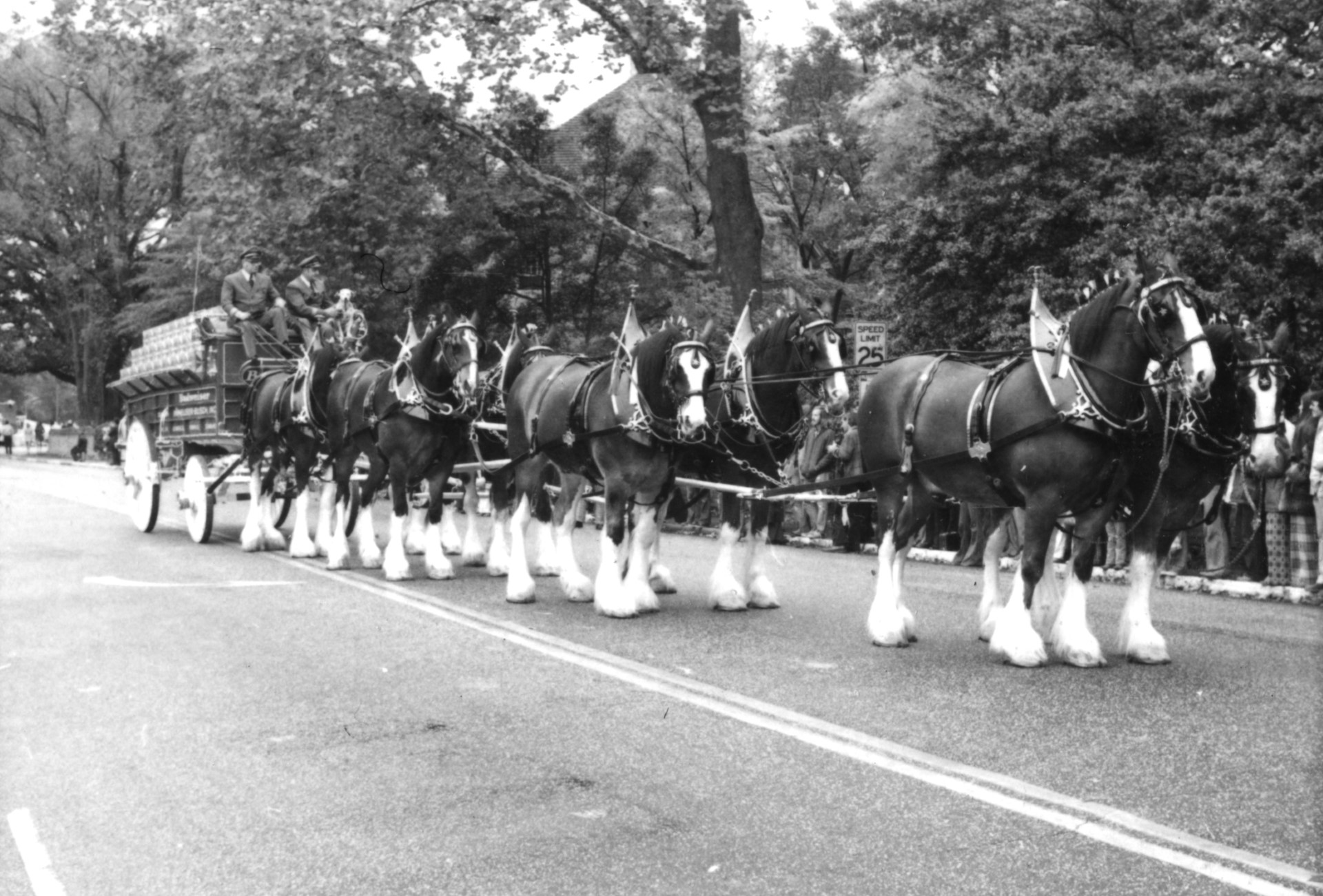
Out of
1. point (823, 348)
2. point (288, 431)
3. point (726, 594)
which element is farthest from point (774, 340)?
point (288, 431)

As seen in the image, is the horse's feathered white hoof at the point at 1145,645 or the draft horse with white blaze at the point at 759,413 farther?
the draft horse with white blaze at the point at 759,413

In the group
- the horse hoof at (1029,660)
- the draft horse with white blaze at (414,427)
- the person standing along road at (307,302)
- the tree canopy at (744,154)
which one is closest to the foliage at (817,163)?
the tree canopy at (744,154)

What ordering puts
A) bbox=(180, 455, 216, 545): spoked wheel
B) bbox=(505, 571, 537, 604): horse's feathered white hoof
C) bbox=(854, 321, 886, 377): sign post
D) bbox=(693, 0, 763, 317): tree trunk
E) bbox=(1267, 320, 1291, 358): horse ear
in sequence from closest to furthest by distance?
bbox=(1267, 320, 1291, 358): horse ear
bbox=(505, 571, 537, 604): horse's feathered white hoof
bbox=(854, 321, 886, 377): sign post
bbox=(180, 455, 216, 545): spoked wheel
bbox=(693, 0, 763, 317): tree trunk

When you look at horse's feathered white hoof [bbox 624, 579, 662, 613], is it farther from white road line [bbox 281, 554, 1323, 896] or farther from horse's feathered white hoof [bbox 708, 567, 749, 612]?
white road line [bbox 281, 554, 1323, 896]

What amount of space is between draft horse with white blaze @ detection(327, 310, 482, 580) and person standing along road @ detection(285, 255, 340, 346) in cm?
323

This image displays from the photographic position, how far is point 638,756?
6617mm

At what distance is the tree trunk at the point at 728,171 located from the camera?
72.4 ft

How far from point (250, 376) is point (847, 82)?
80.1 feet

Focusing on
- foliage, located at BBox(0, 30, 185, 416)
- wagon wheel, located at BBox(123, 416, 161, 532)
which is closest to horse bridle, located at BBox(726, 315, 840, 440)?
wagon wheel, located at BBox(123, 416, 161, 532)

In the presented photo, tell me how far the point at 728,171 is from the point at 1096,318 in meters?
14.3

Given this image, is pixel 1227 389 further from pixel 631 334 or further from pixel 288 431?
pixel 288 431

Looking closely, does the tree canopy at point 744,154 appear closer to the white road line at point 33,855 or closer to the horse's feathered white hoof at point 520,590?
the horse's feathered white hoof at point 520,590

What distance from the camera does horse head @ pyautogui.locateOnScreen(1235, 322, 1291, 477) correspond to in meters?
8.61

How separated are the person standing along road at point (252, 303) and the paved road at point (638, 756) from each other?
6.76 meters
